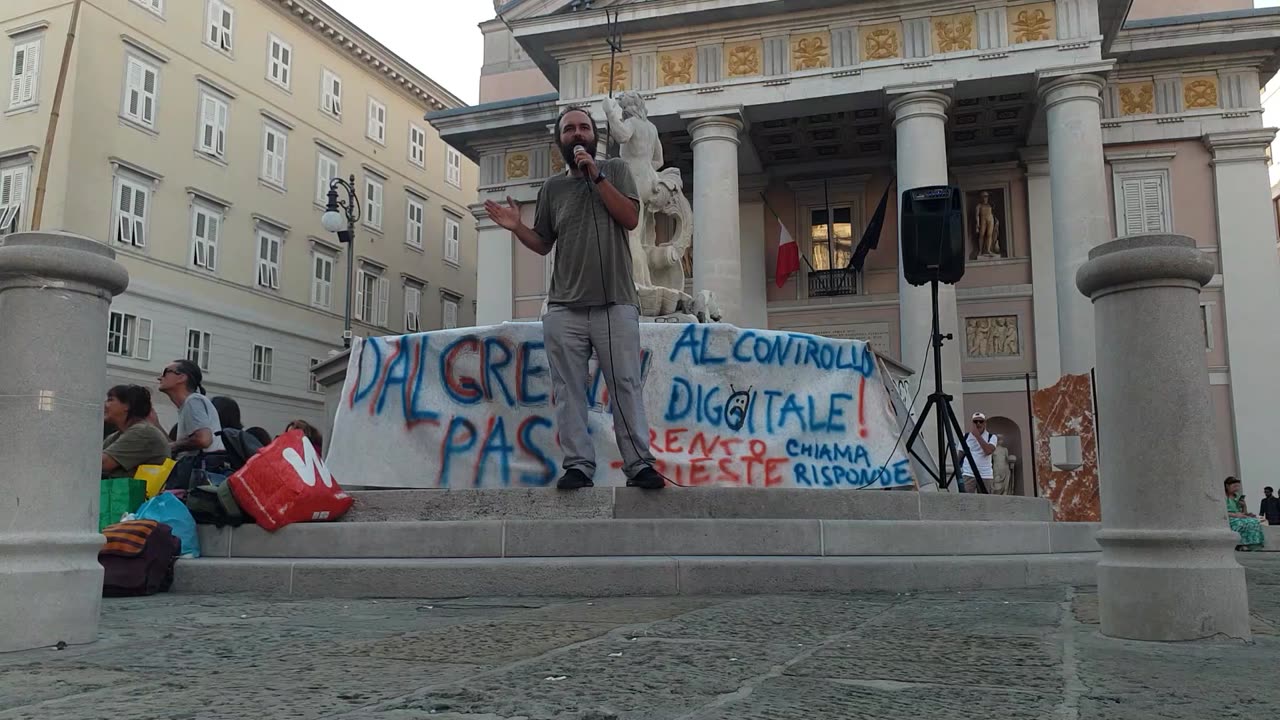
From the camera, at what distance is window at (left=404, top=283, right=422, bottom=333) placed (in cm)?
4128

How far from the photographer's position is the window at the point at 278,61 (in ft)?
114

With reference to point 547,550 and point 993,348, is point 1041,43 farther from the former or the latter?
point 547,550

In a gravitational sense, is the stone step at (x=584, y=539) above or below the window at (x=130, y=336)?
below

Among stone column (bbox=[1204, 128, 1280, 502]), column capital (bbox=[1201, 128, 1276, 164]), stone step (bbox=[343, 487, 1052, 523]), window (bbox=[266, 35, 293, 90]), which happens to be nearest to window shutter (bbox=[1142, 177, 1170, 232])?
stone column (bbox=[1204, 128, 1280, 502])

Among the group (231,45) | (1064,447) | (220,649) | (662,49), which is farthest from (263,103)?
(220,649)

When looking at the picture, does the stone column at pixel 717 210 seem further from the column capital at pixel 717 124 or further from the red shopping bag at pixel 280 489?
the red shopping bag at pixel 280 489

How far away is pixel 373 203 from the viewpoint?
131 ft

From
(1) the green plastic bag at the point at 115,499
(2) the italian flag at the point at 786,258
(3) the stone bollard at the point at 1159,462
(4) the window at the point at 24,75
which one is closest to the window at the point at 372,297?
(4) the window at the point at 24,75

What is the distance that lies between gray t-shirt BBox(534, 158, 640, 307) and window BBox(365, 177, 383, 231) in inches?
1367

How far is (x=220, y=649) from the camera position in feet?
11.3

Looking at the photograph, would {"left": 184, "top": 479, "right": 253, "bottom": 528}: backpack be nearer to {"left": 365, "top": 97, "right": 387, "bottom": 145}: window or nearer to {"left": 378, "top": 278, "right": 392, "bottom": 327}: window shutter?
{"left": 378, "top": 278, "right": 392, "bottom": 327}: window shutter

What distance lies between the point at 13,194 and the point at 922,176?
2143 cm

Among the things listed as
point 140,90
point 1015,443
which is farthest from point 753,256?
point 140,90

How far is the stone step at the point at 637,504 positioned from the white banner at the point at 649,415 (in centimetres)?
72
